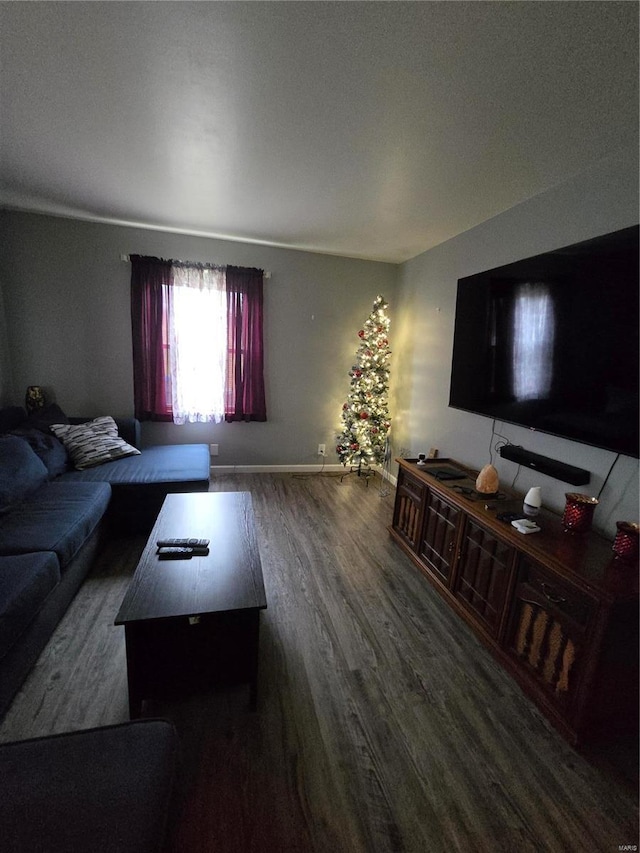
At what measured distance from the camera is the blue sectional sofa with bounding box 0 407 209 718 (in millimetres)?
1409

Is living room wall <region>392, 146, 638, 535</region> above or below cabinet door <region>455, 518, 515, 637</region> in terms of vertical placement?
above

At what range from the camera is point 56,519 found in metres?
1.94

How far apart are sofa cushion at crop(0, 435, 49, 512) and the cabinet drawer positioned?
286 centimetres

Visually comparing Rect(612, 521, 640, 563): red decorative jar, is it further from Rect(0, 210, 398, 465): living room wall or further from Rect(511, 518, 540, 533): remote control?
Rect(0, 210, 398, 465): living room wall

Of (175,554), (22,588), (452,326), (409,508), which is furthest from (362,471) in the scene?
(22,588)

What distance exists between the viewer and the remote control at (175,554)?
1588 millimetres

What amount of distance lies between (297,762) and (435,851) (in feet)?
1.59

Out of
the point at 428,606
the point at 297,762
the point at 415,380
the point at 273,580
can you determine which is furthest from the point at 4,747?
the point at 415,380

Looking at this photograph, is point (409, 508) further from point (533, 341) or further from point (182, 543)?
point (182, 543)

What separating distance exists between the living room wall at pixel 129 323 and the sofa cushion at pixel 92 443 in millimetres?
607

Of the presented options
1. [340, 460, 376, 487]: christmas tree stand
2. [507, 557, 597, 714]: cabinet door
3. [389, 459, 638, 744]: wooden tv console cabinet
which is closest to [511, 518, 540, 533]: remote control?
[389, 459, 638, 744]: wooden tv console cabinet

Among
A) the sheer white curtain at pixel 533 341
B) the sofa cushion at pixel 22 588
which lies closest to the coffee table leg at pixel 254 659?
Answer: the sofa cushion at pixel 22 588

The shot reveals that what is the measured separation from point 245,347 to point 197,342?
51cm

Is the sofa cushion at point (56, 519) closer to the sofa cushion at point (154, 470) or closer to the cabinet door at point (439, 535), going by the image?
the sofa cushion at point (154, 470)
